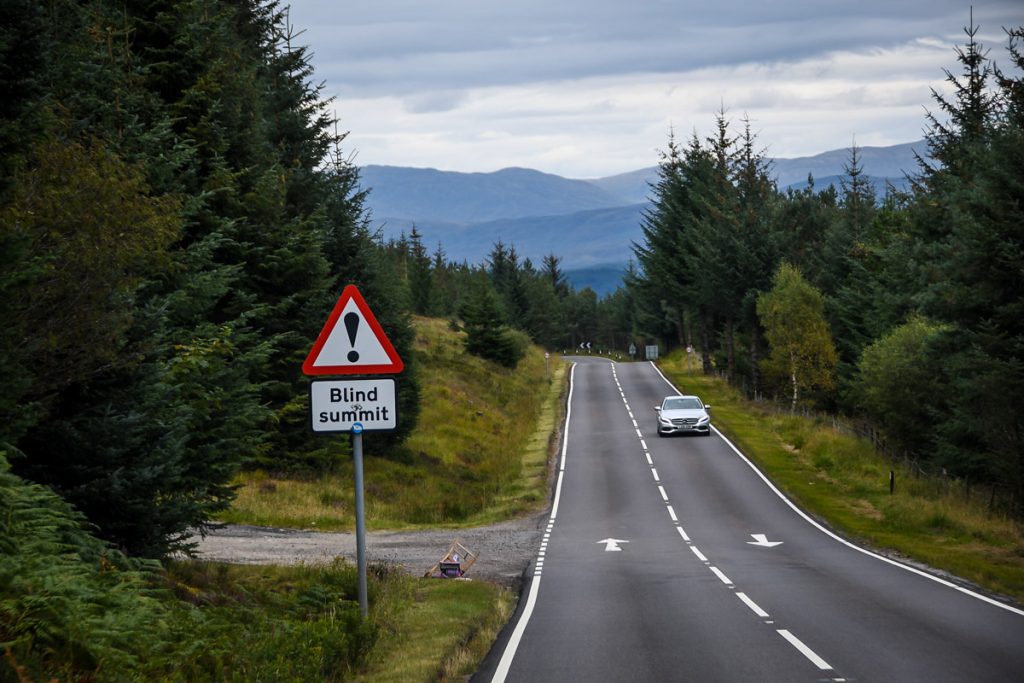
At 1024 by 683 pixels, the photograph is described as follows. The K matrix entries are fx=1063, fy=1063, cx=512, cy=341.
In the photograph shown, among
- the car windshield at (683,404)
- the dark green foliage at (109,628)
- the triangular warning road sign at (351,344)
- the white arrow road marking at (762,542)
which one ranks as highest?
the triangular warning road sign at (351,344)

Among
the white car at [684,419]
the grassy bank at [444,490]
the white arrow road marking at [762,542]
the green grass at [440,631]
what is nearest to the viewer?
the green grass at [440,631]

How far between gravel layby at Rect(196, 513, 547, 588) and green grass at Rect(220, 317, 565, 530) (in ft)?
4.27

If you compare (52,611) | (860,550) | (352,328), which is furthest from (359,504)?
(860,550)

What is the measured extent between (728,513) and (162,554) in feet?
66.5

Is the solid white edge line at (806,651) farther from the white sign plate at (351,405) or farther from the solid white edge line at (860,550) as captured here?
the white sign plate at (351,405)

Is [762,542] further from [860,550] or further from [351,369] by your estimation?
[351,369]

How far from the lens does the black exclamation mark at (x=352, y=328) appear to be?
9258 millimetres

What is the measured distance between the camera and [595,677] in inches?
418

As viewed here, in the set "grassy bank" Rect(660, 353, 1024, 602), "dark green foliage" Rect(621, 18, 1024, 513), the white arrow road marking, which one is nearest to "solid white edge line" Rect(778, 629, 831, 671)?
"grassy bank" Rect(660, 353, 1024, 602)

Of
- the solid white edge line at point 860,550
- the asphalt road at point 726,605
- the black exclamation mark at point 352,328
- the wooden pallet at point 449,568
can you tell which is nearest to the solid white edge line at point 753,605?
the asphalt road at point 726,605

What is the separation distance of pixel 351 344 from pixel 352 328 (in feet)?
0.46

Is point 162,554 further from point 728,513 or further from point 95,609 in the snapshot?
point 728,513

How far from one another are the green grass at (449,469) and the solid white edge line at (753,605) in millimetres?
8055

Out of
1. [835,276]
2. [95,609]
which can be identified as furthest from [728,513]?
[835,276]
